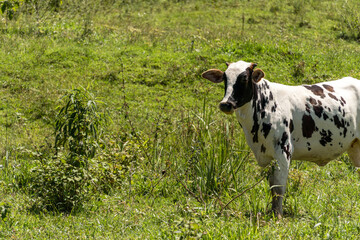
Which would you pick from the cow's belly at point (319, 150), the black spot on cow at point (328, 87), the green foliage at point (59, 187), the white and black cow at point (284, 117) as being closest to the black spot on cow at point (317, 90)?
the white and black cow at point (284, 117)

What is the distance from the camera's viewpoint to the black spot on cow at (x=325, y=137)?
730 centimetres

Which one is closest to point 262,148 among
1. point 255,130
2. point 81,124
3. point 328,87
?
point 255,130

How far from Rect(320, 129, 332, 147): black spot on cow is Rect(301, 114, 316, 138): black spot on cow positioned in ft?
0.55

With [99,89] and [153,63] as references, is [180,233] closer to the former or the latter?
[99,89]

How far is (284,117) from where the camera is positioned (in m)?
7.00

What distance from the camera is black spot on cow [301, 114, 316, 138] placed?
23.5ft

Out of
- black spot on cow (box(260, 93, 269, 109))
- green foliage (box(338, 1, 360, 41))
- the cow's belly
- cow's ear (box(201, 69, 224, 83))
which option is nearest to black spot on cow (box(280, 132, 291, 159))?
the cow's belly

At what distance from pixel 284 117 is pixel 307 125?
40cm

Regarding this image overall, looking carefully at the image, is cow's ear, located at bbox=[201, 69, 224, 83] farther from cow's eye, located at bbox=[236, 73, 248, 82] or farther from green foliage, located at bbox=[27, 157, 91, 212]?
green foliage, located at bbox=[27, 157, 91, 212]

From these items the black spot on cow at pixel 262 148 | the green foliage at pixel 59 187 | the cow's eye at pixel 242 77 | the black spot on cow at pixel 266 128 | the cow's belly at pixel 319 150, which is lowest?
the green foliage at pixel 59 187

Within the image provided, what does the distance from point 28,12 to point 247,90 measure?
11.4 metres

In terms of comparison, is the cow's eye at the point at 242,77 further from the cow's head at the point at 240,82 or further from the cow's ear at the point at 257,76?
the cow's ear at the point at 257,76

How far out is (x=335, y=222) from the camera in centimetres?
590

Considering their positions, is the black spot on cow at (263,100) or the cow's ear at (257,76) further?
the black spot on cow at (263,100)
